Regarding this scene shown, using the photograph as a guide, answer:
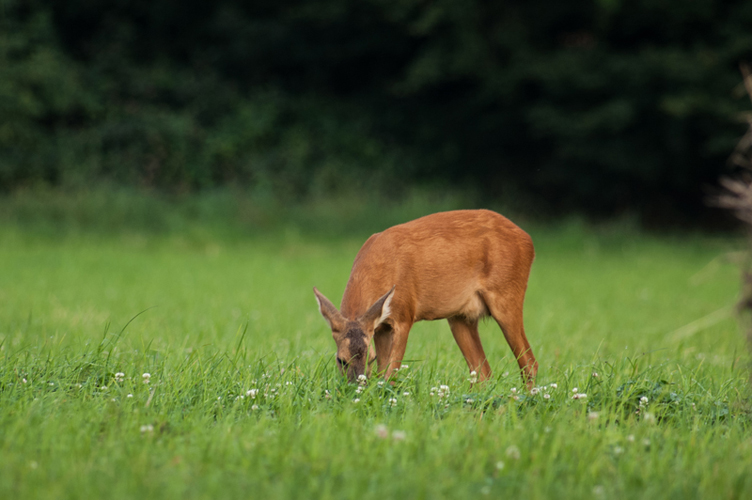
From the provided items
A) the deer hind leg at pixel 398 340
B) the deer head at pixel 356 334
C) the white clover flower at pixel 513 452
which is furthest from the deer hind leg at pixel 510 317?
the white clover flower at pixel 513 452

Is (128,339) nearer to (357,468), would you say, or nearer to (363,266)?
(363,266)

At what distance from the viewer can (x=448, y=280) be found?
16.8ft

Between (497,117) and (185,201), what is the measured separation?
425 inches

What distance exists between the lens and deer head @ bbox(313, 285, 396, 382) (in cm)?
432

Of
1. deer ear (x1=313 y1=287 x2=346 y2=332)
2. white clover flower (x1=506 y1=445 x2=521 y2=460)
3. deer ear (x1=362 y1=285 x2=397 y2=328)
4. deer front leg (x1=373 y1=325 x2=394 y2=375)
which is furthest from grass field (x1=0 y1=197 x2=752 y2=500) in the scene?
deer front leg (x1=373 y1=325 x2=394 y2=375)

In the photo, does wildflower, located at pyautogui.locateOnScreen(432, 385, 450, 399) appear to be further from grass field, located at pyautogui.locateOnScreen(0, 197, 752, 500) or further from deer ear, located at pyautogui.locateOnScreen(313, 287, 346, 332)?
deer ear, located at pyautogui.locateOnScreen(313, 287, 346, 332)

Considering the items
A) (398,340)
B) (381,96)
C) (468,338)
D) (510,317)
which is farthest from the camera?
(381,96)

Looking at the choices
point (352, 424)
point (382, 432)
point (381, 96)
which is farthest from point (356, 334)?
point (381, 96)

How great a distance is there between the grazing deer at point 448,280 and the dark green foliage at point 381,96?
1644cm

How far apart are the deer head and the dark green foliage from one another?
17556 mm

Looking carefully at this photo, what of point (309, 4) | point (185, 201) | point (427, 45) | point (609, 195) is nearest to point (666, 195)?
point (609, 195)

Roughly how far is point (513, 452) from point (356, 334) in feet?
4.64

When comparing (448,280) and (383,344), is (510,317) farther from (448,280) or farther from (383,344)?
(383,344)

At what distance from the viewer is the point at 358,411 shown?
151 inches
